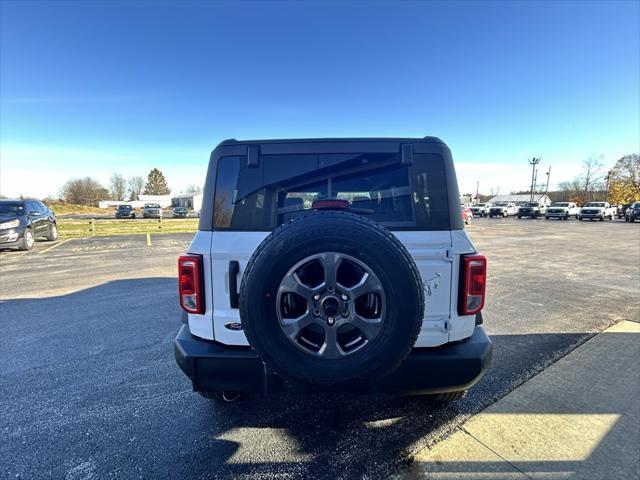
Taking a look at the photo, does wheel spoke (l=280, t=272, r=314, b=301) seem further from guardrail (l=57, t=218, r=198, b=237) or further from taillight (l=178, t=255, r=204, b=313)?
guardrail (l=57, t=218, r=198, b=237)

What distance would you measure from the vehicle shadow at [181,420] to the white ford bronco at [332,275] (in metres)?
0.50

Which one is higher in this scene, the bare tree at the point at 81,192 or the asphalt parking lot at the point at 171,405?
the bare tree at the point at 81,192

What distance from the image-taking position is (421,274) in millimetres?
2078

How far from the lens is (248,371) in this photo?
6.75ft

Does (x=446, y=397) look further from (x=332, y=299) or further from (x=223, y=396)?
(x=223, y=396)

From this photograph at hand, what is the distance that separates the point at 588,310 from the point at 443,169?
4738 millimetres

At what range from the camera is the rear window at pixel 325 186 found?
7.09 ft

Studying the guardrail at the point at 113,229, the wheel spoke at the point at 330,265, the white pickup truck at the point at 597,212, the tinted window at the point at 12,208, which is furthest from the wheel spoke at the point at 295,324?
the white pickup truck at the point at 597,212

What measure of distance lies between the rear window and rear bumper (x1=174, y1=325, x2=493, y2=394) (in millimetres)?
841

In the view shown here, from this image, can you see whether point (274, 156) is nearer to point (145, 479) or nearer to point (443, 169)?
point (443, 169)

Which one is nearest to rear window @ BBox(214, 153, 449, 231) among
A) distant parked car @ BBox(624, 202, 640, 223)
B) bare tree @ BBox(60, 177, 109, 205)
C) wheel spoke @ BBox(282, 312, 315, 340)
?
wheel spoke @ BBox(282, 312, 315, 340)

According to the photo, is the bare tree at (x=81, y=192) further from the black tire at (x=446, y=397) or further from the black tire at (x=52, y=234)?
the black tire at (x=446, y=397)

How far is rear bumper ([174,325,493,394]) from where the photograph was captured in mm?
2033

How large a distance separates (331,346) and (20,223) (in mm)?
14189
